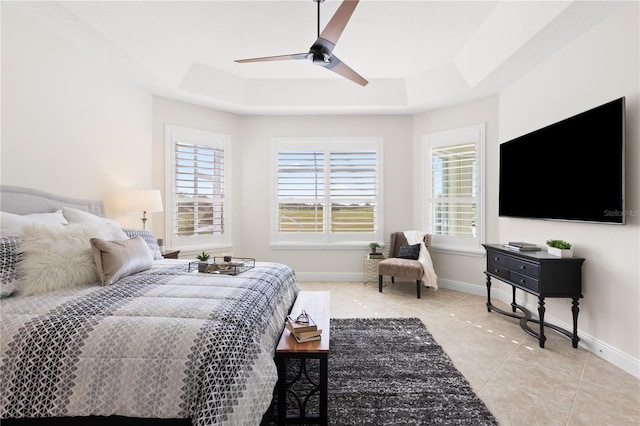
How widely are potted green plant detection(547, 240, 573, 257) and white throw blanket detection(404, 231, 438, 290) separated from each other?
1.55 meters

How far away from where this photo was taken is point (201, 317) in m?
1.39

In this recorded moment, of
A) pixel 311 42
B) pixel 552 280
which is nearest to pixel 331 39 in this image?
pixel 311 42

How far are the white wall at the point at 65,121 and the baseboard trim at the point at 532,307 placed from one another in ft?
9.83

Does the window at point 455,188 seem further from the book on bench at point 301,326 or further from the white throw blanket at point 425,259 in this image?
the book on bench at point 301,326

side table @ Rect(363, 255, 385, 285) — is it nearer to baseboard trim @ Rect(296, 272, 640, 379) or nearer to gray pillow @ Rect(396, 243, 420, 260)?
baseboard trim @ Rect(296, 272, 640, 379)

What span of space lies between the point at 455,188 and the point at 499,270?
1632mm

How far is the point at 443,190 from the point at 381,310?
221 centimetres

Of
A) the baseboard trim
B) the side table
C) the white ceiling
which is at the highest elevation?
the white ceiling

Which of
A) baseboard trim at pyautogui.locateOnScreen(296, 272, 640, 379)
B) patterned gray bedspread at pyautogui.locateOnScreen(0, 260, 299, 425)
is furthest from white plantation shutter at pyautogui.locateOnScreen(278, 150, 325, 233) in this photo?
patterned gray bedspread at pyautogui.locateOnScreen(0, 260, 299, 425)

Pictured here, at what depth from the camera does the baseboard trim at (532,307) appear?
2289 millimetres

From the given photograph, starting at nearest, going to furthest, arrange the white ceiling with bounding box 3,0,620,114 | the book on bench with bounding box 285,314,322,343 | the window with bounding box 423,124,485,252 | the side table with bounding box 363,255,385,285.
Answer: the book on bench with bounding box 285,314,322,343
the white ceiling with bounding box 3,0,620,114
the window with bounding box 423,124,485,252
the side table with bounding box 363,255,385,285

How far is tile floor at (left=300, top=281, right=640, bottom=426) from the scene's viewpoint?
181cm

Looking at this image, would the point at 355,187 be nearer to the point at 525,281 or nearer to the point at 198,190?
the point at 198,190

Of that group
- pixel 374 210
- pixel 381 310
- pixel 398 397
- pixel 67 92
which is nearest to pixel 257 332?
pixel 398 397
